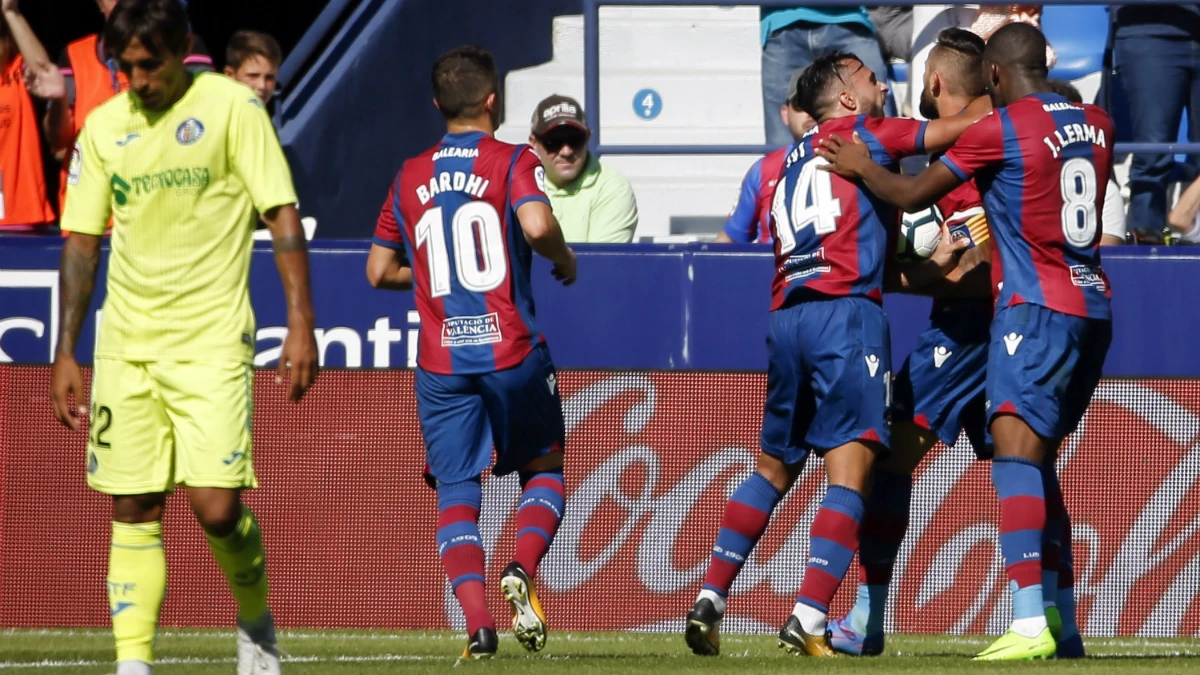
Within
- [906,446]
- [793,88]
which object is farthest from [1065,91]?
[793,88]

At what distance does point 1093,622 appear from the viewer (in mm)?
8297

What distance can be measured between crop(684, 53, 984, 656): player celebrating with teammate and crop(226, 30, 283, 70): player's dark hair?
11.3ft

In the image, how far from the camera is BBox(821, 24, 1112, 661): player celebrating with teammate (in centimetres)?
602

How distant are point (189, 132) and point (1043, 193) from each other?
9.02 ft

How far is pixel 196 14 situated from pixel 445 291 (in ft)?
26.2

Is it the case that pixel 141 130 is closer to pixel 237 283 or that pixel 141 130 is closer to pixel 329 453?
pixel 237 283

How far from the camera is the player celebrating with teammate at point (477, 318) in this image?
21.1 ft

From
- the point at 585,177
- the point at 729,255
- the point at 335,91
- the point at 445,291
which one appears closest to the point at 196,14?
the point at 335,91

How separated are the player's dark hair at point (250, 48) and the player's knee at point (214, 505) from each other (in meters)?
4.38

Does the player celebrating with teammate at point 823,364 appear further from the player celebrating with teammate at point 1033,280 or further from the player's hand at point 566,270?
the player's hand at point 566,270

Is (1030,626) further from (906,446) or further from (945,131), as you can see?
(945,131)

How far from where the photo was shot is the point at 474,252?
6457 millimetres

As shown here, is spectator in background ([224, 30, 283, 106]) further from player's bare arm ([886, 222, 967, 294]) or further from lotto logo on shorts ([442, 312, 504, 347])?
player's bare arm ([886, 222, 967, 294])

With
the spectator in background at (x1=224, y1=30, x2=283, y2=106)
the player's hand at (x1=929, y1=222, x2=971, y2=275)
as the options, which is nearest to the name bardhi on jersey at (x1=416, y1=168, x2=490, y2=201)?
the player's hand at (x1=929, y1=222, x2=971, y2=275)
